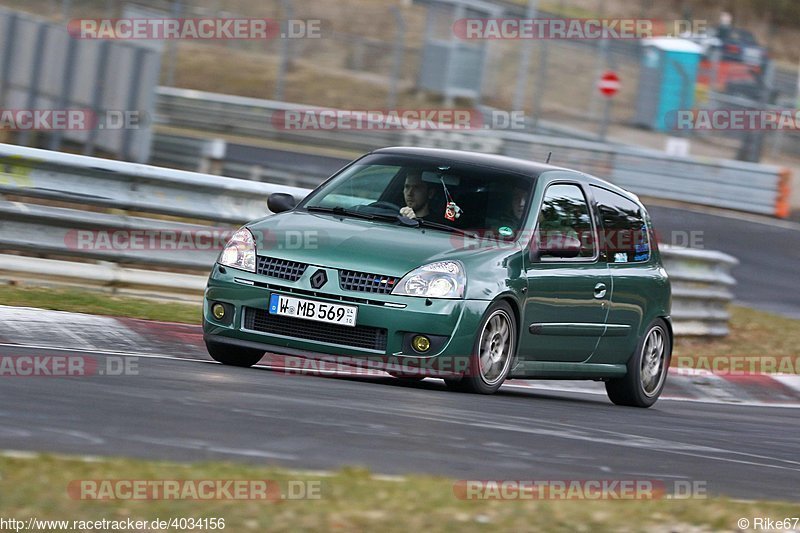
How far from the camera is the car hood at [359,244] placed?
852 cm

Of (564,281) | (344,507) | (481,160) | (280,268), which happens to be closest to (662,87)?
(481,160)

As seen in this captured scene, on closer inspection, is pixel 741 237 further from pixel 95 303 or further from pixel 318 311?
pixel 318 311

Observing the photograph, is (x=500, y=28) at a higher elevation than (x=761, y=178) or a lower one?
higher

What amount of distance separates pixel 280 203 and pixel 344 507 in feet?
15.4

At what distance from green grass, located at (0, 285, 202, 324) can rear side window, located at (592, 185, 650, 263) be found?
3.08 meters

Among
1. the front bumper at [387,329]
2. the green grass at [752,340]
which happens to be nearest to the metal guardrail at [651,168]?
the green grass at [752,340]

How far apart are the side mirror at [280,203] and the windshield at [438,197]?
10cm

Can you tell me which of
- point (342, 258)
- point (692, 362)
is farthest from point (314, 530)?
point (692, 362)

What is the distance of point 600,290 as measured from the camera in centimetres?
1009

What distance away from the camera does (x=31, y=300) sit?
10.6 metres

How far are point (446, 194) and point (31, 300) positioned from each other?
10.4 ft

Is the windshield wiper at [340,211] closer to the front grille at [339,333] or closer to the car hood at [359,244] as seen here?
the car hood at [359,244]

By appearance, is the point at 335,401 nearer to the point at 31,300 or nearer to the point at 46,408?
the point at 46,408

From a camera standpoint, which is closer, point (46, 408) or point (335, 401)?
point (46, 408)
